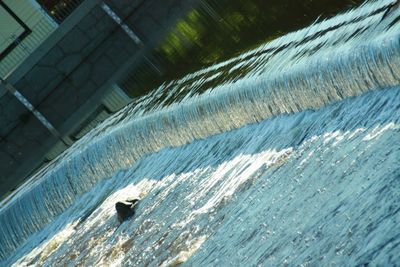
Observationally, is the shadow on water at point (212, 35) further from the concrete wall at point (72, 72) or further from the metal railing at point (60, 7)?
the metal railing at point (60, 7)

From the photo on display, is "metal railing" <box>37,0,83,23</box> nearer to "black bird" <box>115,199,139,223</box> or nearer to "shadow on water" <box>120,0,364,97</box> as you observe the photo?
"shadow on water" <box>120,0,364,97</box>

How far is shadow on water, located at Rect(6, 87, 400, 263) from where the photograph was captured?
29.8ft

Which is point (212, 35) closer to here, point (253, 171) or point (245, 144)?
point (245, 144)

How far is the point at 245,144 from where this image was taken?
37.8 feet

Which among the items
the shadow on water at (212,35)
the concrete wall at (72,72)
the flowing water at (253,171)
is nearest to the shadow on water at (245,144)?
the flowing water at (253,171)

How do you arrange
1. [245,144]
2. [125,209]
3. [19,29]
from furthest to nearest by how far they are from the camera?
[19,29], [125,209], [245,144]

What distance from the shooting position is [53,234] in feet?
49.2

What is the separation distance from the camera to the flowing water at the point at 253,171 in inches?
308

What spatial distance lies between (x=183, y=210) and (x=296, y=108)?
147 cm

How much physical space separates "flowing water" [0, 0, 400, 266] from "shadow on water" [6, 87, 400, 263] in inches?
0.9

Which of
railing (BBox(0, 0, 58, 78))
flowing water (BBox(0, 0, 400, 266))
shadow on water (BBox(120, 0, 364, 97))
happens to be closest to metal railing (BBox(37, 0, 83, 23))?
railing (BBox(0, 0, 58, 78))

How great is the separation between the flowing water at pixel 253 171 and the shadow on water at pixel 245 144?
0.02 m

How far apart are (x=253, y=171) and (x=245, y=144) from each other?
1.10m

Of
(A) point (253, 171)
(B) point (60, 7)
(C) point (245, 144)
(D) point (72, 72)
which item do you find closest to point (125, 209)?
(C) point (245, 144)
